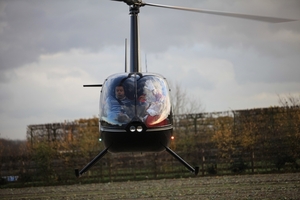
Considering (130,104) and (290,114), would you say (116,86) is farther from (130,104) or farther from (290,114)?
(290,114)

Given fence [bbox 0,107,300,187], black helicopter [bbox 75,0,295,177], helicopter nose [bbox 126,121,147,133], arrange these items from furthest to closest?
fence [bbox 0,107,300,187] → black helicopter [bbox 75,0,295,177] → helicopter nose [bbox 126,121,147,133]

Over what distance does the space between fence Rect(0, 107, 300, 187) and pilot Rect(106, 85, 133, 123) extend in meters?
22.3

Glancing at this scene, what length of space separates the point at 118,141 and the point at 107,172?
76.6ft

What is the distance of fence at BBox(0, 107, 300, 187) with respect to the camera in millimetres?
34438

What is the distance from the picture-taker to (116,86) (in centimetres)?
1219

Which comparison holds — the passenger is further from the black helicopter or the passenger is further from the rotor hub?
the rotor hub

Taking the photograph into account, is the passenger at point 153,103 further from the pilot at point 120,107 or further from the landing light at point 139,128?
the pilot at point 120,107

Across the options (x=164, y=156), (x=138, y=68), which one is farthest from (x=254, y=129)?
(x=138, y=68)

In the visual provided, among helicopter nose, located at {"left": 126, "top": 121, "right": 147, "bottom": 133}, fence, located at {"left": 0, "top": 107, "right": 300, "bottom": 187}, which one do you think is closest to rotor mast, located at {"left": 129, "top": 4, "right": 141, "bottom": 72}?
helicopter nose, located at {"left": 126, "top": 121, "right": 147, "bottom": 133}

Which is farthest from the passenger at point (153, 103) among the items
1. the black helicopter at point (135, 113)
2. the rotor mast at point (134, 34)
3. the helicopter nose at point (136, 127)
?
the rotor mast at point (134, 34)

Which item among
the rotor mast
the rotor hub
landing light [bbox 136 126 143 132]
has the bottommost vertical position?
landing light [bbox 136 126 143 132]

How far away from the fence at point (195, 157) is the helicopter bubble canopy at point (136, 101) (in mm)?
22025

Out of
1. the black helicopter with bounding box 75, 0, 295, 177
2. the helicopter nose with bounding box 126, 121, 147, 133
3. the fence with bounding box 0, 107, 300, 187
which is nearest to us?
the helicopter nose with bounding box 126, 121, 147, 133

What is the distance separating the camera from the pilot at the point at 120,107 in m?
11.9
